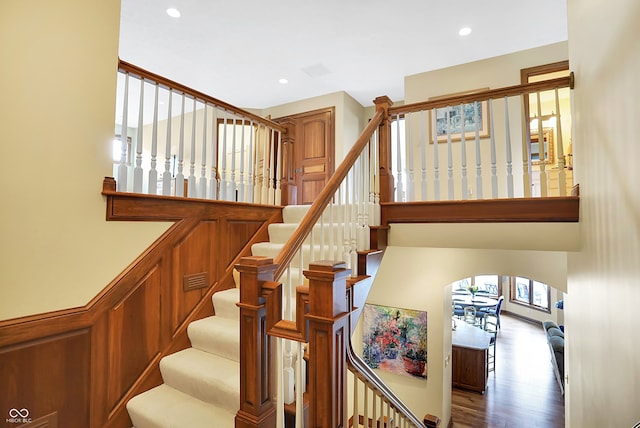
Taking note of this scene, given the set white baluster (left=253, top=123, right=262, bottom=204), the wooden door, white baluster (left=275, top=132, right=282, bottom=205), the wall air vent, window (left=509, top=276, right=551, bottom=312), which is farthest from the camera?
window (left=509, top=276, right=551, bottom=312)

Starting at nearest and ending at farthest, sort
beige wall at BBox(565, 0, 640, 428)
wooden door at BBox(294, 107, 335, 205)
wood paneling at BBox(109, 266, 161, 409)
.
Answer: beige wall at BBox(565, 0, 640, 428) → wood paneling at BBox(109, 266, 161, 409) → wooden door at BBox(294, 107, 335, 205)

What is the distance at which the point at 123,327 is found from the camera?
1995 mm

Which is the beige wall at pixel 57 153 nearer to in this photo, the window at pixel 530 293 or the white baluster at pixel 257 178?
the white baluster at pixel 257 178

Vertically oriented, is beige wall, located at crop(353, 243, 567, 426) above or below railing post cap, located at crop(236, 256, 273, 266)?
below

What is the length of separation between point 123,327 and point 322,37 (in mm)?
3657

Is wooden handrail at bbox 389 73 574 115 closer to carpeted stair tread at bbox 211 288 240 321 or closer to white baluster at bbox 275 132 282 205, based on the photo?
white baluster at bbox 275 132 282 205

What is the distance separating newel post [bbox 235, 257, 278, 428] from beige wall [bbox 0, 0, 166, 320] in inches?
43.9

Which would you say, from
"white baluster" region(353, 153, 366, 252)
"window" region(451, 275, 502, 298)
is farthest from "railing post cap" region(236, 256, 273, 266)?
"window" region(451, 275, 502, 298)

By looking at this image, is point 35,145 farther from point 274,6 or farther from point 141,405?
point 274,6

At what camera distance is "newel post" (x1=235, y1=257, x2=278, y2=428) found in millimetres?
1393

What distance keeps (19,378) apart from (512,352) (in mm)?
9094

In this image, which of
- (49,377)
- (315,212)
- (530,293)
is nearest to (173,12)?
→ (315,212)

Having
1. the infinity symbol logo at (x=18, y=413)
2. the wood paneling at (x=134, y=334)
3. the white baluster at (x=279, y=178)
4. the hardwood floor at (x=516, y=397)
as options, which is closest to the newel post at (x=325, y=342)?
the wood paneling at (x=134, y=334)

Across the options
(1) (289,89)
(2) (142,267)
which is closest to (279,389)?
(2) (142,267)
